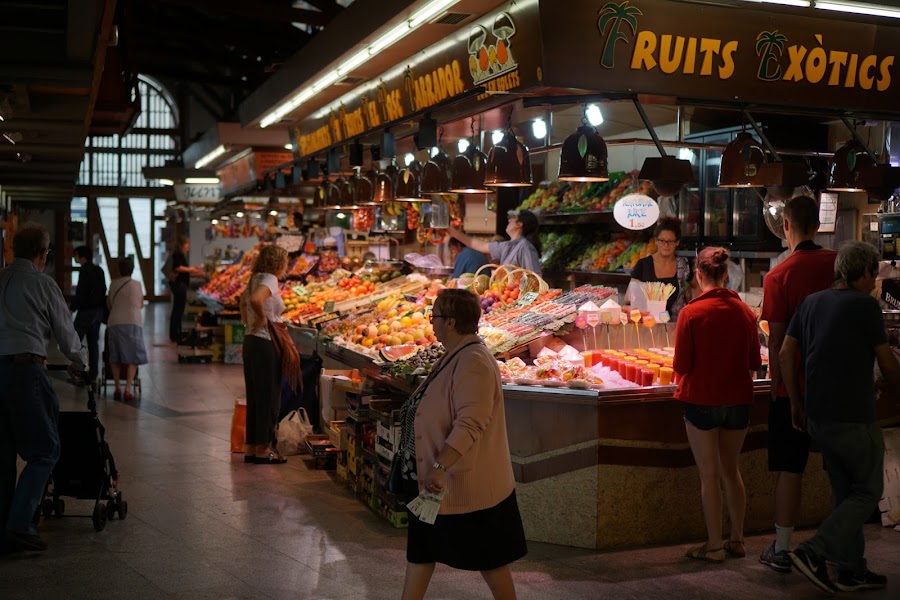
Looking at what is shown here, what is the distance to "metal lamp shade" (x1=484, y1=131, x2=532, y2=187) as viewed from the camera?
6668mm

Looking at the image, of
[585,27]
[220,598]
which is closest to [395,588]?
[220,598]

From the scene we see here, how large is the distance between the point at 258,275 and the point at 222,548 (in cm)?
283

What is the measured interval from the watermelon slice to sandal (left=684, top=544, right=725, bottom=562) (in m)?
2.55

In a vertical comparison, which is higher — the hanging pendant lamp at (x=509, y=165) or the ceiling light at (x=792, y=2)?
the ceiling light at (x=792, y=2)

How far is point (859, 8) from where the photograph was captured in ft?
20.5

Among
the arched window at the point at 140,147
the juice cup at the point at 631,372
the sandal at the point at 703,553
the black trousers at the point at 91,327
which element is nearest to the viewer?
the sandal at the point at 703,553

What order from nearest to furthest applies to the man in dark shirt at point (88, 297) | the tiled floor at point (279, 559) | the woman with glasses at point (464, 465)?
1. the woman with glasses at point (464, 465)
2. the tiled floor at point (279, 559)
3. the man in dark shirt at point (88, 297)

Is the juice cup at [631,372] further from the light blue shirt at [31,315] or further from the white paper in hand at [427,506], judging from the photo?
the light blue shirt at [31,315]

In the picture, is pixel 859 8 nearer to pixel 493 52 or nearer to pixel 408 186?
pixel 493 52

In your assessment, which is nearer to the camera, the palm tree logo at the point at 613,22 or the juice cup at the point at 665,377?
the juice cup at the point at 665,377

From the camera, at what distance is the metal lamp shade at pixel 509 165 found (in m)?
6.67

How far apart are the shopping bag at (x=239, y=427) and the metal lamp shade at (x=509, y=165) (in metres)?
3.06

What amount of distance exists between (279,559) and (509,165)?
3.05 metres

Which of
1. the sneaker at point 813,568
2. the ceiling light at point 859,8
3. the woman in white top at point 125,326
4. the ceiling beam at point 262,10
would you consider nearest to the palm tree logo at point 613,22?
the ceiling light at point 859,8
